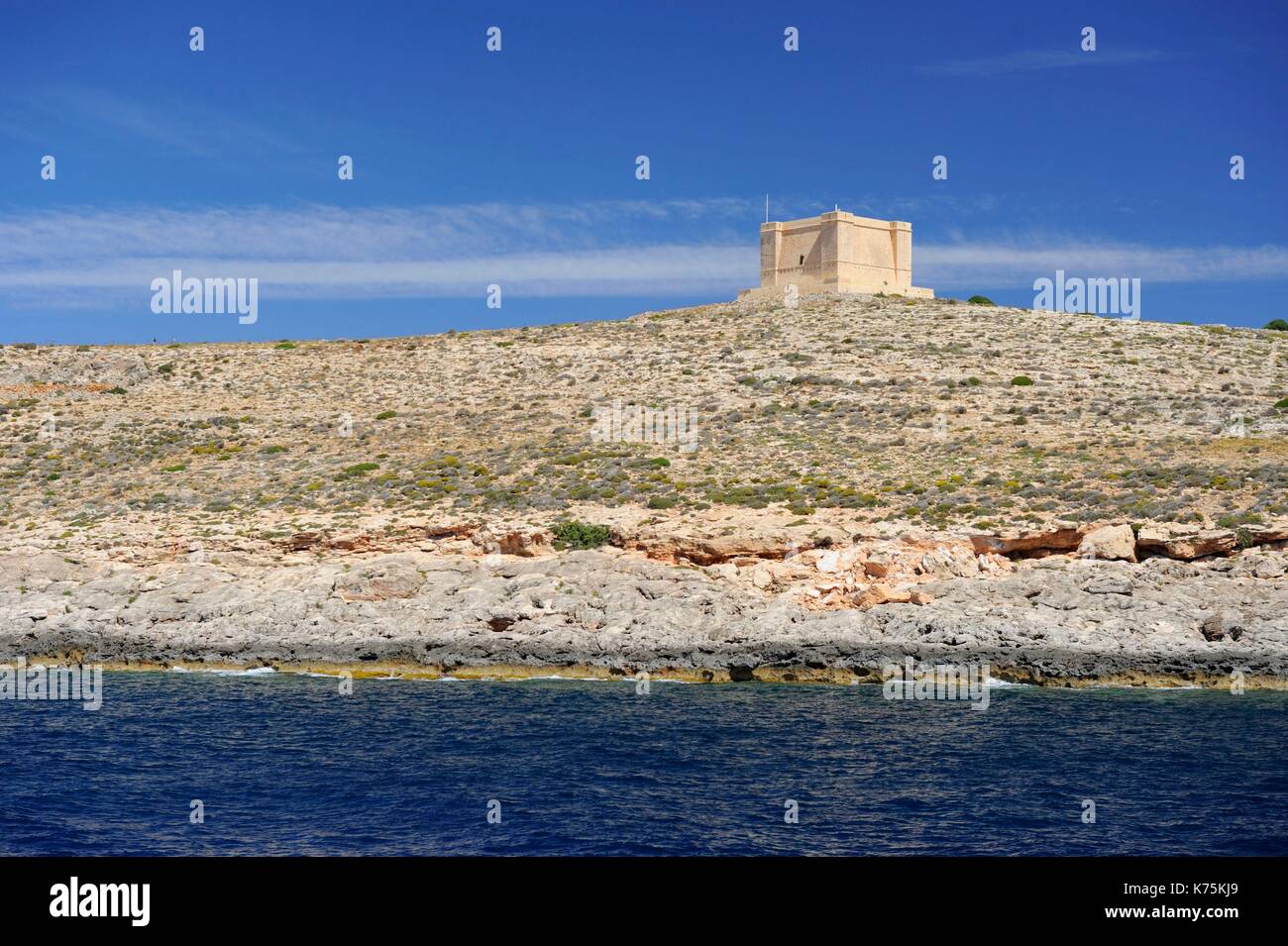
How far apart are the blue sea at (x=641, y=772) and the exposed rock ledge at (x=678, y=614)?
1515mm

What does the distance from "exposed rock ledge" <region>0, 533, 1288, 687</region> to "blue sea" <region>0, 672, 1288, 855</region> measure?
4.97ft

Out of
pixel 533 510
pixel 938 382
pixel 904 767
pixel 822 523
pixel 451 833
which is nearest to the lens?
pixel 451 833

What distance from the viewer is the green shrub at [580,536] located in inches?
1596

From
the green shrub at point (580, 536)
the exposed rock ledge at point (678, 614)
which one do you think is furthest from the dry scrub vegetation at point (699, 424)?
the exposed rock ledge at point (678, 614)

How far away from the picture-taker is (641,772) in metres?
23.3

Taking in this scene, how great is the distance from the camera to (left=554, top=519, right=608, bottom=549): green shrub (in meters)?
40.5

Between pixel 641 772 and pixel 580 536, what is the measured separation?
18.0m

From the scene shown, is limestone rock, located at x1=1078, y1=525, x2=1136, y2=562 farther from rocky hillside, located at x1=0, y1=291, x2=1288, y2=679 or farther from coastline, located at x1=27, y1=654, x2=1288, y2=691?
coastline, located at x1=27, y1=654, x2=1288, y2=691
